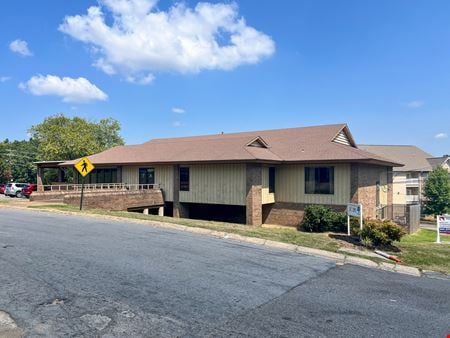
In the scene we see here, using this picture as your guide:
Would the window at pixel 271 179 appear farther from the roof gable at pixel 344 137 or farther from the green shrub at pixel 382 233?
the green shrub at pixel 382 233

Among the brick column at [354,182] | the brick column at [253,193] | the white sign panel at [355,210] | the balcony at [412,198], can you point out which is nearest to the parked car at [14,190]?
the brick column at [253,193]

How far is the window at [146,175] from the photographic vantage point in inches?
1147

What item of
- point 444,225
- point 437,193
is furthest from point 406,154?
point 444,225

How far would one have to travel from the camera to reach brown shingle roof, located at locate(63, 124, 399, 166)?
76.6 ft

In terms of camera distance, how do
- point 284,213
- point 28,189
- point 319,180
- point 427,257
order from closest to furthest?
point 427,257 → point 319,180 → point 284,213 → point 28,189

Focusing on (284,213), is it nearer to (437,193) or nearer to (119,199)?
(119,199)

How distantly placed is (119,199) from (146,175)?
16.7 feet

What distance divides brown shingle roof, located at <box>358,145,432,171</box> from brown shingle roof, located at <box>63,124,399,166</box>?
2769cm

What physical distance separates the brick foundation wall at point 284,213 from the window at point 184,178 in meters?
6.15

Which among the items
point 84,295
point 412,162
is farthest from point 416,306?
point 412,162

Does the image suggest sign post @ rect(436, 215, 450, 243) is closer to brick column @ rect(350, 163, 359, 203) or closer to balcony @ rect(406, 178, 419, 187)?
brick column @ rect(350, 163, 359, 203)

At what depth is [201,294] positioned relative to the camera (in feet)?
19.9

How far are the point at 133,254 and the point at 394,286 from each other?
19.7 ft

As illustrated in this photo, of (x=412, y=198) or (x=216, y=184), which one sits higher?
(x=216, y=184)
